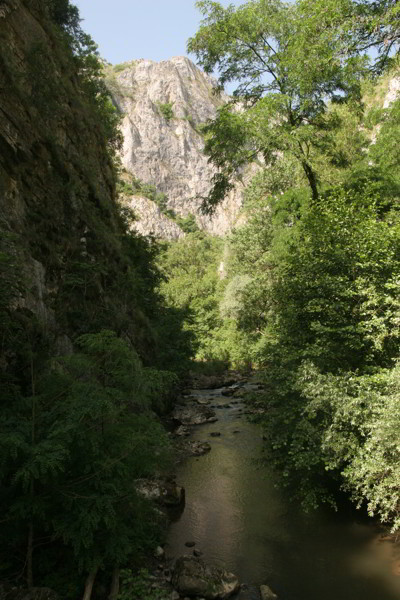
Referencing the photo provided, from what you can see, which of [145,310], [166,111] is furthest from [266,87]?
[166,111]

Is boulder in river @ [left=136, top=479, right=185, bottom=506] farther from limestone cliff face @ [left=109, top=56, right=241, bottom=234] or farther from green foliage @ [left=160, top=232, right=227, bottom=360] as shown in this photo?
limestone cliff face @ [left=109, top=56, right=241, bottom=234]

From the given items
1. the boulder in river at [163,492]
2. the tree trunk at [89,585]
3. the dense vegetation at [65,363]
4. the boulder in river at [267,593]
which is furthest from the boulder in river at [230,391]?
the tree trunk at [89,585]

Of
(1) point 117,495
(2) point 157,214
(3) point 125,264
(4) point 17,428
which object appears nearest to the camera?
(4) point 17,428

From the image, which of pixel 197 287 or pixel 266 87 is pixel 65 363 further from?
pixel 197 287

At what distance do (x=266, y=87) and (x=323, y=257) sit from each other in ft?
27.0

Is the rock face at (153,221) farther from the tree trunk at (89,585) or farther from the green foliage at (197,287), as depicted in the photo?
the tree trunk at (89,585)

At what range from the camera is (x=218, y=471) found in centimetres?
1332

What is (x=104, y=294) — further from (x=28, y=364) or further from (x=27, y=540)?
(x=27, y=540)

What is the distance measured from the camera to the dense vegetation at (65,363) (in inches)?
212

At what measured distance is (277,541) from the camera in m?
9.24

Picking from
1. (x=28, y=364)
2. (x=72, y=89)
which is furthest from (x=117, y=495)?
(x=72, y=89)

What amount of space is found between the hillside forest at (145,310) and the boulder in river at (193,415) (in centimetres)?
85

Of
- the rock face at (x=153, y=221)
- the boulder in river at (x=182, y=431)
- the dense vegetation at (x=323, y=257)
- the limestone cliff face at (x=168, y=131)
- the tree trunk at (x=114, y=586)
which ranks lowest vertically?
the boulder in river at (x=182, y=431)

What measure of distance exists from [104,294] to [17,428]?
9.10 metres
